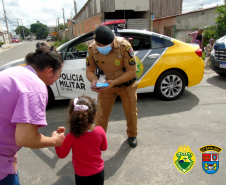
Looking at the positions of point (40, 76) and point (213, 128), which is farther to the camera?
point (213, 128)

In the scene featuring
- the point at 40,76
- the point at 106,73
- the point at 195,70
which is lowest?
the point at 195,70

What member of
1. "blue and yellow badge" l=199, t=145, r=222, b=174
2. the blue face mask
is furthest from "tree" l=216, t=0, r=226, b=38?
the blue face mask

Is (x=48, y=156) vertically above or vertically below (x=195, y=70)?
below

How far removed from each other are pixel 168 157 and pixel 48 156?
5.45 feet

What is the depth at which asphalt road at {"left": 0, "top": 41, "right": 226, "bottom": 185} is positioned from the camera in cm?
214

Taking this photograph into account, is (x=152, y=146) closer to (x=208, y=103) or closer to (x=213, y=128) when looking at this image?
(x=213, y=128)

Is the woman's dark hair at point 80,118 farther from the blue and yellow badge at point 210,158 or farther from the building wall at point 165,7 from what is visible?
the building wall at point 165,7

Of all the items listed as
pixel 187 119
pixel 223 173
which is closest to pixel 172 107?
pixel 187 119

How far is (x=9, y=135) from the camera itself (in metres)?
1.09

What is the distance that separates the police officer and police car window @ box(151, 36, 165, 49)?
5.91 feet

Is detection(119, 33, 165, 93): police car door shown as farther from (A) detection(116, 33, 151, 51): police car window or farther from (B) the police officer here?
(B) the police officer

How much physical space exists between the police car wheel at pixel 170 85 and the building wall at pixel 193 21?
9.03m

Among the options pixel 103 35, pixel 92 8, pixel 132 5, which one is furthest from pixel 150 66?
pixel 92 8

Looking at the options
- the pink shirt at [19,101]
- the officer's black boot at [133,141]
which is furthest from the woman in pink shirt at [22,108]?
the officer's black boot at [133,141]
